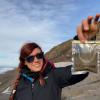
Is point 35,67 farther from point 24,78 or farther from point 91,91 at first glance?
point 91,91

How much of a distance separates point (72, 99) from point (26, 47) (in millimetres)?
11259

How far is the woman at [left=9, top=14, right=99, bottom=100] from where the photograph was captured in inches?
256

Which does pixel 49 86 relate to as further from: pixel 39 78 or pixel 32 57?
pixel 32 57

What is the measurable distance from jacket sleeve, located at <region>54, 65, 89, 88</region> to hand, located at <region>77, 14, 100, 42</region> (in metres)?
0.77

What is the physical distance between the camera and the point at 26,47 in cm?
672

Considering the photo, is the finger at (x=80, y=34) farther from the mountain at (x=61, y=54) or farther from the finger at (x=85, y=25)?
the mountain at (x=61, y=54)

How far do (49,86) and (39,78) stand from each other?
0.18 meters

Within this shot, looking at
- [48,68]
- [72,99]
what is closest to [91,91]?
[72,99]

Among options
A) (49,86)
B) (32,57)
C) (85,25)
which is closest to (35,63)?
(32,57)

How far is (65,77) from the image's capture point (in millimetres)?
6582

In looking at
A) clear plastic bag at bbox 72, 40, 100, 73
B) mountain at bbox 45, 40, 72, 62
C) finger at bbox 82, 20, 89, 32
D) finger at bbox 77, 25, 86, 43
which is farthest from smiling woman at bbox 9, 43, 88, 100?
mountain at bbox 45, 40, 72, 62

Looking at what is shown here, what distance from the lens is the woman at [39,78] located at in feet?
21.3

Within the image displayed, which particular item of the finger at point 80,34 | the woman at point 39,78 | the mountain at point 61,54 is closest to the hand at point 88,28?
the finger at point 80,34

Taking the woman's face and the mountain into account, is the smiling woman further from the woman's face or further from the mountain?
the mountain
